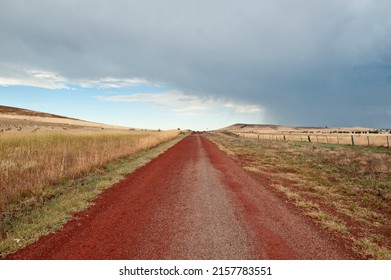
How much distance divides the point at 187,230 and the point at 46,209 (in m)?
4.05

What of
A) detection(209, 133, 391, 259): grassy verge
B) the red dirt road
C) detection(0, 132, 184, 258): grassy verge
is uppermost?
detection(209, 133, 391, 259): grassy verge

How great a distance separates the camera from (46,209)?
6.76m

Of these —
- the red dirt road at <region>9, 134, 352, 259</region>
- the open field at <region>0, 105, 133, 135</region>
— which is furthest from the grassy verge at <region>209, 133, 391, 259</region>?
the open field at <region>0, 105, 133, 135</region>

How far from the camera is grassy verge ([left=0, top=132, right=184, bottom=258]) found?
16.7 feet

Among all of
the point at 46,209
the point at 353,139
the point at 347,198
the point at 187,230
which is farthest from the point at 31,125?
the point at 353,139

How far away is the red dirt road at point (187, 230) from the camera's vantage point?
14.6 feet

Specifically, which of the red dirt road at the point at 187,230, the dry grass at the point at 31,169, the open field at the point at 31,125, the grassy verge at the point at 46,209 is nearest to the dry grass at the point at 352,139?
the red dirt road at the point at 187,230

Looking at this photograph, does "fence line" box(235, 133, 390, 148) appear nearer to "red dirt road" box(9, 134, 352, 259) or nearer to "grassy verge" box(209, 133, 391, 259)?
"grassy verge" box(209, 133, 391, 259)

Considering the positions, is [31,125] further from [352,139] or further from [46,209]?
[352,139]

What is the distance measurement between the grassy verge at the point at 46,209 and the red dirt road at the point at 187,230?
12.6 inches

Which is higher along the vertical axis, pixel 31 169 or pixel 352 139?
pixel 352 139

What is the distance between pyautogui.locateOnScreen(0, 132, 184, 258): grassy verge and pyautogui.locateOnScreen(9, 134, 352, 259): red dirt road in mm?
320

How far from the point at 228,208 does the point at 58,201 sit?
4997 millimetres
